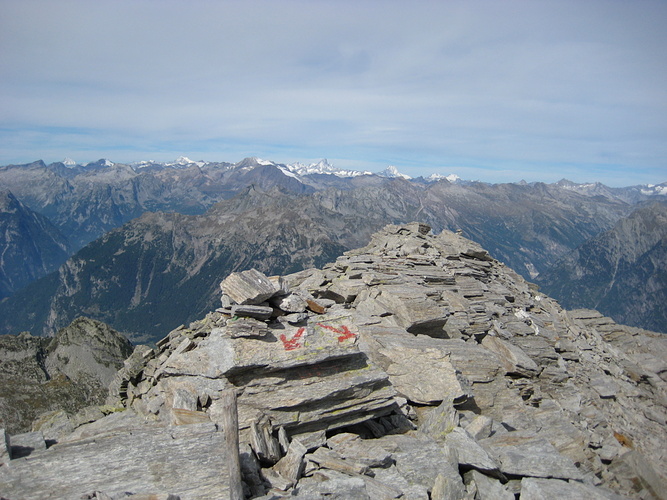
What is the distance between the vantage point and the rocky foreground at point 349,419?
11.4 metres

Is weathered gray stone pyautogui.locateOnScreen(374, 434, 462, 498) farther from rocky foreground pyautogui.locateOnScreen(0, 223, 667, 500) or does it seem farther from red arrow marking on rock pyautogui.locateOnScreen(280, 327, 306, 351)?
red arrow marking on rock pyautogui.locateOnScreen(280, 327, 306, 351)

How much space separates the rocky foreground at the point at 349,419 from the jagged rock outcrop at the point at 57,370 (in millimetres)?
18127

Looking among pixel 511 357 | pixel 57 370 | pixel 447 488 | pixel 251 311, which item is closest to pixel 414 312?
pixel 511 357

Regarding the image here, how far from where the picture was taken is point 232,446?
11055 mm

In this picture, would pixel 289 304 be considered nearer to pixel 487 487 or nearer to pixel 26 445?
pixel 26 445

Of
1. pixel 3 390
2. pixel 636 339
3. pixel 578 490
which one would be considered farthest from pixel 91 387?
pixel 636 339

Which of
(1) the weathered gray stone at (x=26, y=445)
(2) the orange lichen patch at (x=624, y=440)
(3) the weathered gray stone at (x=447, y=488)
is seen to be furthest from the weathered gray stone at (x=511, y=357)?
(1) the weathered gray stone at (x=26, y=445)

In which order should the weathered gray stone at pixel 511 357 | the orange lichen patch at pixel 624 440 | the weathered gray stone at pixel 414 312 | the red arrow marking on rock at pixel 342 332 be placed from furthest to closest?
the weathered gray stone at pixel 511 357 → the weathered gray stone at pixel 414 312 → the orange lichen patch at pixel 624 440 → the red arrow marking on rock at pixel 342 332

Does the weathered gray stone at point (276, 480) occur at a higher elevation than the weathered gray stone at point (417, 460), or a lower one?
higher

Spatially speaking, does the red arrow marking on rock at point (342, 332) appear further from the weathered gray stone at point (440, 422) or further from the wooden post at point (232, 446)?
the wooden post at point (232, 446)

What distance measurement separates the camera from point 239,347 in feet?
50.9

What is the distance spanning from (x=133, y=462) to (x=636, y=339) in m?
53.2

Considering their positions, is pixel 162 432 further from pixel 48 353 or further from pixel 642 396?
pixel 48 353

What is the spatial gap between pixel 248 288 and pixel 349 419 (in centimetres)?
722
